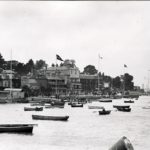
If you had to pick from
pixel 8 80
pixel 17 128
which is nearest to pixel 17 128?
pixel 17 128

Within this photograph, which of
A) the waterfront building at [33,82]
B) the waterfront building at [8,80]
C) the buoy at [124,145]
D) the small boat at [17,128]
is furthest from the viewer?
the waterfront building at [33,82]

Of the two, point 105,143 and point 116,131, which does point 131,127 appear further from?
point 105,143

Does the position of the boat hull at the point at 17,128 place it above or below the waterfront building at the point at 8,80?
below

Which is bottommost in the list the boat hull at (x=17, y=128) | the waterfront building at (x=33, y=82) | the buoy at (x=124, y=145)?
the boat hull at (x=17, y=128)

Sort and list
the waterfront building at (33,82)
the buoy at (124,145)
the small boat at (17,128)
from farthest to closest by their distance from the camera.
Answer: the waterfront building at (33,82)
the small boat at (17,128)
the buoy at (124,145)

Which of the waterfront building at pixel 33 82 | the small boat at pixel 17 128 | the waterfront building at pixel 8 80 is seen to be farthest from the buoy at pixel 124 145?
the waterfront building at pixel 33 82

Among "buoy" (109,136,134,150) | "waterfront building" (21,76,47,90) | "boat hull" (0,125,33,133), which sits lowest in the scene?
"boat hull" (0,125,33,133)

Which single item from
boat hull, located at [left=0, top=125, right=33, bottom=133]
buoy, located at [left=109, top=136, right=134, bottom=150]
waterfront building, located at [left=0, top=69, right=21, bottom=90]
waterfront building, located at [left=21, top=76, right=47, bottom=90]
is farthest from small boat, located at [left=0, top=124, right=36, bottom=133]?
waterfront building, located at [left=21, top=76, right=47, bottom=90]

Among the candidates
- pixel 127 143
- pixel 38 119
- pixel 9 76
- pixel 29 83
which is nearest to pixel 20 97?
pixel 9 76

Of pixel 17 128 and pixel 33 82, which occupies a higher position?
pixel 33 82

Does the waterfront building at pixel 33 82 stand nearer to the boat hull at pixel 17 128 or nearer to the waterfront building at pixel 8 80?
the waterfront building at pixel 8 80

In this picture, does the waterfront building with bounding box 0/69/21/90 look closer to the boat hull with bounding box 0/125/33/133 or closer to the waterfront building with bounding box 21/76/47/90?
the waterfront building with bounding box 21/76/47/90

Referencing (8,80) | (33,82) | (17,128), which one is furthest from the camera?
(33,82)

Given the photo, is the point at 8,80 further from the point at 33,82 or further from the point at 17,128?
the point at 17,128
